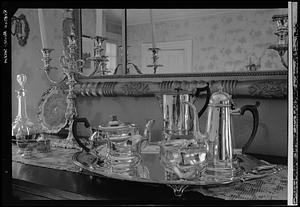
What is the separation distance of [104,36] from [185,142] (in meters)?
0.41

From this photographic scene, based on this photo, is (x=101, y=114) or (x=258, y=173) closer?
(x=258, y=173)

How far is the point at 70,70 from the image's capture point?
2.72 ft

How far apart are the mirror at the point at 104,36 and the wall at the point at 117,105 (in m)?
0.07

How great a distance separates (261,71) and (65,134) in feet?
1.82

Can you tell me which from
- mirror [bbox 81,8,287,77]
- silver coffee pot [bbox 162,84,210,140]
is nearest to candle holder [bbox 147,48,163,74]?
mirror [bbox 81,8,287,77]

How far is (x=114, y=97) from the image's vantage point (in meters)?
0.86

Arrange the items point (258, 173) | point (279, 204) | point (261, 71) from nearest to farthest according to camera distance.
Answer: point (279, 204) < point (258, 173) < point (261, 71)

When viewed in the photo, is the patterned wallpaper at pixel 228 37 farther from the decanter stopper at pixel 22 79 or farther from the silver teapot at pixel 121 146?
the decanter stopper at pixel 22 79

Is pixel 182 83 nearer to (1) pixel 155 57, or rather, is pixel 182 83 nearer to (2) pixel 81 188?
(1) pixel 155 57

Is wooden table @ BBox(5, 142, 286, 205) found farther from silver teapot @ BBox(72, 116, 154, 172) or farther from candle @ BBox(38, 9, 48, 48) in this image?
candle @ BBox(38, 9, 48, 48)

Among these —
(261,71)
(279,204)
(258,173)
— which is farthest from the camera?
(261,71)

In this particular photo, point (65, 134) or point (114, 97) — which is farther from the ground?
point (114, 97)

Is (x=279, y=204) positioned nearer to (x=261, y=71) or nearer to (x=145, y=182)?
(x=145, y=182)
